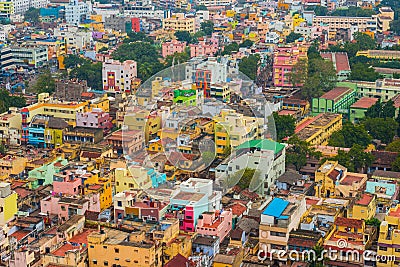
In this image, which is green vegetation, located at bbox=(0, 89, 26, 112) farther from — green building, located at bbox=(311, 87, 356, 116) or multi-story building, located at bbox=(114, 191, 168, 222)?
multi-story building, located at bbox=(114, 191, 168, 222)

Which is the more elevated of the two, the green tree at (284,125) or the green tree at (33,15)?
the green tree at (33,15)

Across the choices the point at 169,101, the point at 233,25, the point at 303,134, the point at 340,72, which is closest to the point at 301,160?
the point at 303,134

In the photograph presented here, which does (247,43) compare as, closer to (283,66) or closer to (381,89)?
(283,66)

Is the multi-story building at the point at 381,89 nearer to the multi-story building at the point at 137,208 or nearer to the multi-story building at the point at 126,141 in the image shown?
the multi-story building at the point at 126,141

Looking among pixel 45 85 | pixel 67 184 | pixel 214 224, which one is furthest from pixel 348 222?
pixel 45 85

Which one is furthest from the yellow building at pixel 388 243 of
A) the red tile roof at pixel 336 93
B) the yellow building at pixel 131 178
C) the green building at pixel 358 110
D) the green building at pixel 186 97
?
the red tile roof at pixel 336 93

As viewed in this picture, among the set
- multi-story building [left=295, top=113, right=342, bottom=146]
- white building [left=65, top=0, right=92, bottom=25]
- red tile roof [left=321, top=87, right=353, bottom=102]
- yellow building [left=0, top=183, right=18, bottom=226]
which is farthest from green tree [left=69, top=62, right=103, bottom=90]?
white building [left=65, top=0, right=92, bottom=25]

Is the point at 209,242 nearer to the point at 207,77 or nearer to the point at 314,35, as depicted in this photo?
the point at 207,77
